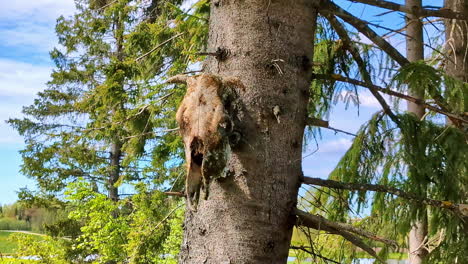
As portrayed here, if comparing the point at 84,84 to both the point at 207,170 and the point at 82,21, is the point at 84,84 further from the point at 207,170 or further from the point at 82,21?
the point at 207,170

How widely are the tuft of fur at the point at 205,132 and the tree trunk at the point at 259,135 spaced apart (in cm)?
9

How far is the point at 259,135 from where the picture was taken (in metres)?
1.79

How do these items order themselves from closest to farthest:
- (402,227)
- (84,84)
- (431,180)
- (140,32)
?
(431,180), (402,227), (140,32), (84,84)

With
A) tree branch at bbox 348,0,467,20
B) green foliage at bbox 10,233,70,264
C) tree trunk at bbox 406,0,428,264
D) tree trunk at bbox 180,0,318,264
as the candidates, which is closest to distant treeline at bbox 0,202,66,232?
green foliage at bbox 10,233,70,264

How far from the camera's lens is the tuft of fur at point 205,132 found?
1.64m

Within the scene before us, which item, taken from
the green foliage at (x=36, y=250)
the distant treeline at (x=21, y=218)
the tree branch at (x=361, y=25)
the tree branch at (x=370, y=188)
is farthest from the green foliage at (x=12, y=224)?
the tree branch at (x=370, y=188)

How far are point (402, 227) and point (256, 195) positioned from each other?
1.52 metres

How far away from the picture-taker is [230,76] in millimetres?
1834

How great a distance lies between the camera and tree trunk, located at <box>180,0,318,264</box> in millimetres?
1717

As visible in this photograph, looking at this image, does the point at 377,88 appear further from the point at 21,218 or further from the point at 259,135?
the point at 21,218

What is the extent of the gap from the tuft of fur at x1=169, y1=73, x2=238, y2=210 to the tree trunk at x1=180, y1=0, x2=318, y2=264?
0.09 metres

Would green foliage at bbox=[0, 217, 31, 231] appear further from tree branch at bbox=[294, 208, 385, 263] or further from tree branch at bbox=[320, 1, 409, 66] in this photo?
tree branch at bbox=[294, 208, 385, 263]

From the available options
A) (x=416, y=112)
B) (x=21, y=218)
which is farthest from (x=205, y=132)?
(x=21, y=218)

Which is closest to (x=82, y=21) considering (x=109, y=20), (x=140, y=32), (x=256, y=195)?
(x=109, y=20)
